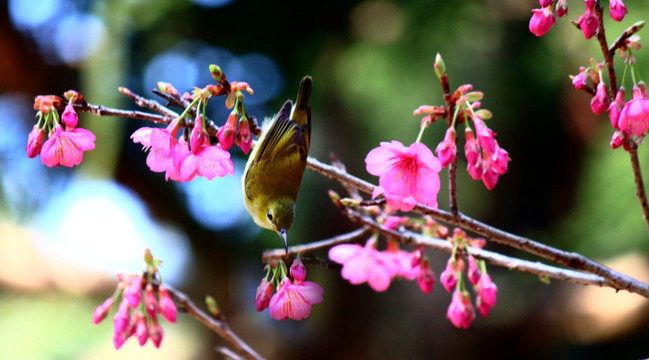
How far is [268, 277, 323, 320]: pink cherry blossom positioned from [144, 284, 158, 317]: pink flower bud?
0.74ft

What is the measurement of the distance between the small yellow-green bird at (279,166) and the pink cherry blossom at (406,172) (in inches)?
5.1

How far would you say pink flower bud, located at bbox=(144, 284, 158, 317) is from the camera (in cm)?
63

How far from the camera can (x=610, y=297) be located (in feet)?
5.01

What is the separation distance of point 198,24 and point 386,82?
61 cm

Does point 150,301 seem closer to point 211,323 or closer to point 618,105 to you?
point 211,323

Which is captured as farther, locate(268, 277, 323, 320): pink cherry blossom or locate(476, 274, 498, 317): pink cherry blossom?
locate(476, 274, 498, 317): pink cherry blossom

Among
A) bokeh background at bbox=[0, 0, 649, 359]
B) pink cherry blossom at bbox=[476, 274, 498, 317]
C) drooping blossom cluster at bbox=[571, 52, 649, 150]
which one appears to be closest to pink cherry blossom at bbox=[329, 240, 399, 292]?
pink cherry blossom at bbox=[476, 274, 498, 317]

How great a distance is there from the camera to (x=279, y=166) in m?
0.69

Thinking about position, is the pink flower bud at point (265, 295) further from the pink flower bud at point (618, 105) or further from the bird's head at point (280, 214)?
the pink flower bud at point (618, 105)

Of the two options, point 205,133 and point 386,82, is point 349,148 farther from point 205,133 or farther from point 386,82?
point 205,133

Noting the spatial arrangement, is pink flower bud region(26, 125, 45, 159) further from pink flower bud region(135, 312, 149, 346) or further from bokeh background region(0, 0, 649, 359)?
bokeh background region(0, 0, 649, 359)

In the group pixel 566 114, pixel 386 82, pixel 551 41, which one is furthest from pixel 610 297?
pixel 386 82

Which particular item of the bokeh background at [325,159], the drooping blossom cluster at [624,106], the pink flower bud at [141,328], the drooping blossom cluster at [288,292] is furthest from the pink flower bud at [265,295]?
the bokeh background at [325,159]

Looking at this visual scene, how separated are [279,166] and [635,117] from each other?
15.4 inches
